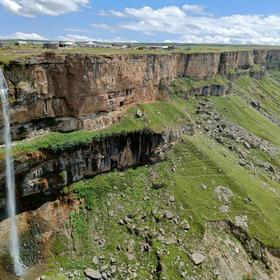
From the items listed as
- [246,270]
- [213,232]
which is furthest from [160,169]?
[246,270]

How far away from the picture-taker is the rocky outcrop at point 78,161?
43.8 m

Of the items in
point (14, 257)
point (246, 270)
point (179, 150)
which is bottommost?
point (246, 270)

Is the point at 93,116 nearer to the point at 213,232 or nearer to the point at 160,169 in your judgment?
the point at 160,169

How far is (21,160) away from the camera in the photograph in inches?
1674

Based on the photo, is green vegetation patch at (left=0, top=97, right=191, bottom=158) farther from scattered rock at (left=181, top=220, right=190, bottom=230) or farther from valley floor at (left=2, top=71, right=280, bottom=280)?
scattered rock at (left=181, top=220, right=190, bottom=230)

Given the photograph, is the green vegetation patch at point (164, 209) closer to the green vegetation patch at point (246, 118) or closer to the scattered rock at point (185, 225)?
the scattered rock at point (185, 225)

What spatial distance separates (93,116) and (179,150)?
46.9ft

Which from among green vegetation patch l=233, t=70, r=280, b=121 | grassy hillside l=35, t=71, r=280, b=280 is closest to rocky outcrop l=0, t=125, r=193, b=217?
grassy hillside l=35, t=71, r=280, b=280

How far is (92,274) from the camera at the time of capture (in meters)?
41.8

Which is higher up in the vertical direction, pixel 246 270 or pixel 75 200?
pixel 75 200

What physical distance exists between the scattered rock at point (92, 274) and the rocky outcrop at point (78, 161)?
9106 millimetres

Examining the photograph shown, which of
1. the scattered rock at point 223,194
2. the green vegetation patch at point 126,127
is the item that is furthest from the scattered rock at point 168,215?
the green vegetation patch at point 126,127

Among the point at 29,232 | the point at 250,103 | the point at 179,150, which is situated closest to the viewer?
the point at 29,232

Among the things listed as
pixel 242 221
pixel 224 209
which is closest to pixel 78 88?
pixel 224 209
